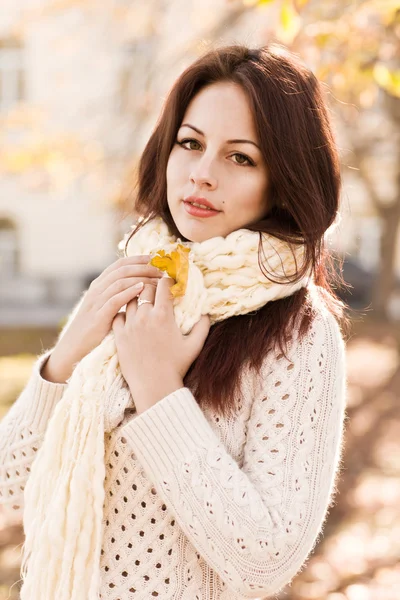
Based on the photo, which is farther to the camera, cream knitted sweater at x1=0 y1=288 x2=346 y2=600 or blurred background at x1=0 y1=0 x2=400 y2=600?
blurred background at x1=0 y1=0 x2=400 y2=600

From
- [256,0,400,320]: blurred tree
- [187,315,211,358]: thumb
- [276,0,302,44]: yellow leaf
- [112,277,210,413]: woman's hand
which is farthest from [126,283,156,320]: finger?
[276,0,302,44]: yellow leaf

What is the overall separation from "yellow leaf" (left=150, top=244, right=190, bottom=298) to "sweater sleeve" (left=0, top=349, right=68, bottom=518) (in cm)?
38

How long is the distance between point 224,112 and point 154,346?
22.5 inches

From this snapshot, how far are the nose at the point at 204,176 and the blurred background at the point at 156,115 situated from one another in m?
0.40

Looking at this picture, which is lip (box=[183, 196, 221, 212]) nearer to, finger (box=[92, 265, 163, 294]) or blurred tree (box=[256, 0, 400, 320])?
finger (box=[92, 265, 163, 294])

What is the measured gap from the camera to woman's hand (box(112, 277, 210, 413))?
1528 mm

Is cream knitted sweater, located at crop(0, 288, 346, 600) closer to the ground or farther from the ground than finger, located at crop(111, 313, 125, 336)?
closer to the ground

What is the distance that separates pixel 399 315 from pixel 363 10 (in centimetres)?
1348

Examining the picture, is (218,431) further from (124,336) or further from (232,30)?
(232,30)

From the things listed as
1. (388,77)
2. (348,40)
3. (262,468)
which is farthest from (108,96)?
(262,468)

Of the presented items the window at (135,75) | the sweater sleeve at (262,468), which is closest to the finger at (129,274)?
the sweater sleeve at (262,468)

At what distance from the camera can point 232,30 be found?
6.88 m

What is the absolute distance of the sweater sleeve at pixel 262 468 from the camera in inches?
54.9

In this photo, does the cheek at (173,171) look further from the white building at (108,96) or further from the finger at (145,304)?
the white building at (108,96)
